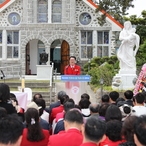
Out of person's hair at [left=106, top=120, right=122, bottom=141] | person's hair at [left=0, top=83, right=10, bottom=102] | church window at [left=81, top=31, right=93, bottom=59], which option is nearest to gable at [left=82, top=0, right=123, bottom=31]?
church window at [left=81, top=31, right=93, bottom=59]

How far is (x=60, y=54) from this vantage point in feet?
99.9

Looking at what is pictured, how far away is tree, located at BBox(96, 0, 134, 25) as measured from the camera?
22.3 meters

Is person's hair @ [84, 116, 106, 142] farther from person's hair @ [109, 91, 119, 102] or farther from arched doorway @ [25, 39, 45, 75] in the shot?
arched doorway @ [25, 39, 45, 75]

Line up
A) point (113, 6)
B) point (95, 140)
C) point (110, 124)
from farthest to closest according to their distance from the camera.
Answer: point (113, 6)
point (110, 124)
point (95, 140)

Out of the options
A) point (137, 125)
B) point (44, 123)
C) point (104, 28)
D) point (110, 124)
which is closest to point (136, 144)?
point (137, 125)

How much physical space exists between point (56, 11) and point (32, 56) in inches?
149

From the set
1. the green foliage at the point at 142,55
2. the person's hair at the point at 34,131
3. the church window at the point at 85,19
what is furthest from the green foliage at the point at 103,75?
the person's hair at the point at 34,131

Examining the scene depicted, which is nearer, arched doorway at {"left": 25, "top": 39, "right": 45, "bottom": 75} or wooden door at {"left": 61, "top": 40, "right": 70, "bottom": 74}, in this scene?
wooden door at {"left": 61, "top": 40, "right": 70, "bottom": 74}

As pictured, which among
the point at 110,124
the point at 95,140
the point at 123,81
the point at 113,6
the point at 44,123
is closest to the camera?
the point at 95,140

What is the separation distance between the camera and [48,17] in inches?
1115

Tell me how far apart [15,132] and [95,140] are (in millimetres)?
921

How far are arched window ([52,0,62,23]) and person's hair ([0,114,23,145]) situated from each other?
992 inches

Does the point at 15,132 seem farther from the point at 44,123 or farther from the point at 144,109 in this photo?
the point at 144,109

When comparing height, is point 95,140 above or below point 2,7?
below
